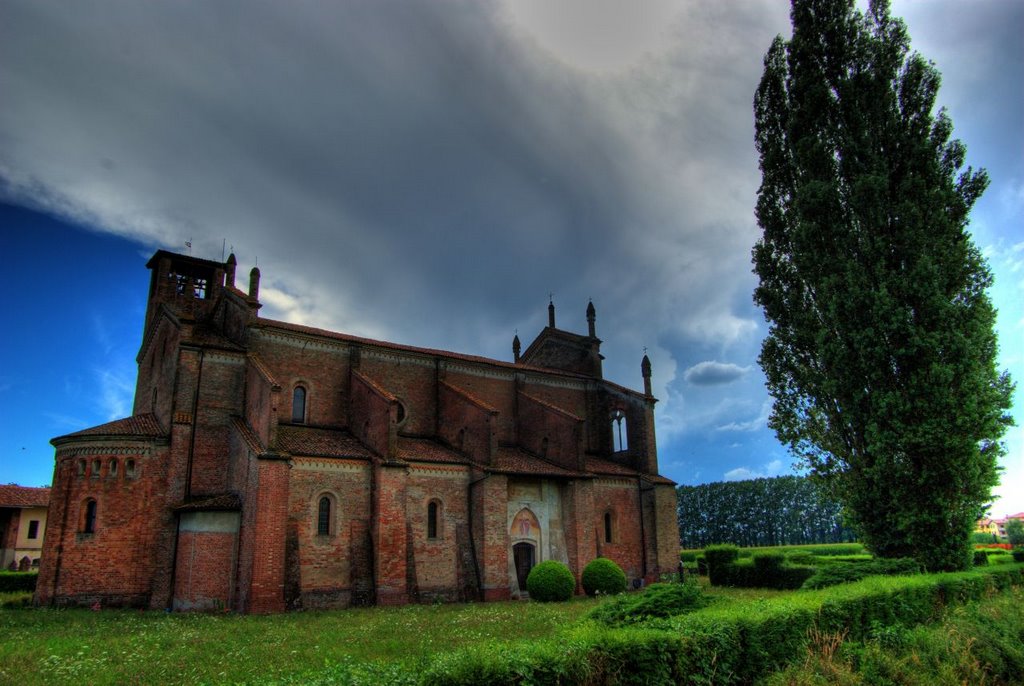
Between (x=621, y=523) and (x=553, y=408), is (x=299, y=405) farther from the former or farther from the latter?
(x=621, y=523)

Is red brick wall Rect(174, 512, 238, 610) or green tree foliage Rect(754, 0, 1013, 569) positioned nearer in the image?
green tree foliage Rect(754, 0, 1013, 569)

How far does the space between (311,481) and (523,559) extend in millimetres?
10832

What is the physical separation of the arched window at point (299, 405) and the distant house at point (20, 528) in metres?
28.5

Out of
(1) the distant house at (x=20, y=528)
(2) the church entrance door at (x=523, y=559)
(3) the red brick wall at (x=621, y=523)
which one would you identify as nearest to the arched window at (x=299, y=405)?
(2) the church entrance door at (x=523, y=559)

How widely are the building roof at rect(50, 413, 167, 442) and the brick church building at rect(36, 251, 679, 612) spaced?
141 millimetres

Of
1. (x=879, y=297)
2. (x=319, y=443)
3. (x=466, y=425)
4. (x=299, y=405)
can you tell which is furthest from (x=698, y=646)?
(x=299, y=405)

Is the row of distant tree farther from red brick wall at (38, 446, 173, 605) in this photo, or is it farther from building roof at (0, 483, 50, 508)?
red brick wall at (38, 446, 173, 605)

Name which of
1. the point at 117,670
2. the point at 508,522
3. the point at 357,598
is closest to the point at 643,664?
the point at 117,670

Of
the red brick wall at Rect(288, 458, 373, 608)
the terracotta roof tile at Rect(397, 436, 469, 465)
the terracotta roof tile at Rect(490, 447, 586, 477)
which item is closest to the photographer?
the red brick wall at Rect(288, 458, 373, 608)

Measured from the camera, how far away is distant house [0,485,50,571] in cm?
4369

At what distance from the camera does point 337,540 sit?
80.0 feet

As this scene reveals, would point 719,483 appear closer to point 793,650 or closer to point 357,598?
point 357,598

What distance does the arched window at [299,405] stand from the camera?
28.5 m

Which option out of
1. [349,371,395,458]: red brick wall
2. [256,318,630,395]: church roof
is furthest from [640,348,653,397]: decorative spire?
[349,371,395,458]: red brick wall
